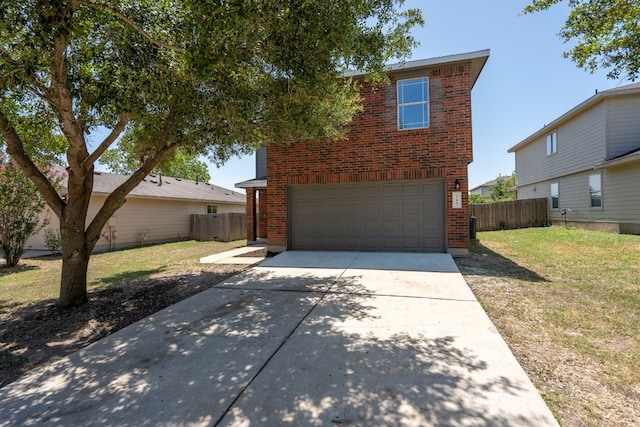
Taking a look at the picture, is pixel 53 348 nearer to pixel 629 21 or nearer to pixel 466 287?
pixel 466 287

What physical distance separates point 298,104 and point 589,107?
48.7 ft

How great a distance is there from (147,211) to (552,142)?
2255cm

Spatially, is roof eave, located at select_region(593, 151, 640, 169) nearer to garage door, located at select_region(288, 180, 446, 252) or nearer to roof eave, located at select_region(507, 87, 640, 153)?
roof eave, located at select_region(507, 87, 640, 153)

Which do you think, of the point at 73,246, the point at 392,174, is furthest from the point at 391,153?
the point at 73,246

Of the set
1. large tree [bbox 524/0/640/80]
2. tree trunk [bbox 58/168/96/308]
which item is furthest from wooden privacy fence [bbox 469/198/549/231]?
tree trunk [bbox 58/168/96/308]

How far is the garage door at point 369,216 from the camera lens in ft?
30.7

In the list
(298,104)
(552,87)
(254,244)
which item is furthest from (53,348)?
(552,87)

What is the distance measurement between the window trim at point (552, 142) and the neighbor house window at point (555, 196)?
1.82 meters

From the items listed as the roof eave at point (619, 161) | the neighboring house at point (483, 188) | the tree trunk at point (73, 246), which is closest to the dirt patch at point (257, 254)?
the tree trunk at point (73, 246)

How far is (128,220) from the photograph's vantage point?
1452cm

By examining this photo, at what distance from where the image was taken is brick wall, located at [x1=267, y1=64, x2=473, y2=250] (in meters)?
8.92

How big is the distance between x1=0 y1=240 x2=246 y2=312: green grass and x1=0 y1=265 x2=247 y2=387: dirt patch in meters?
0.78

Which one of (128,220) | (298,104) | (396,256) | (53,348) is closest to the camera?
(53,348)

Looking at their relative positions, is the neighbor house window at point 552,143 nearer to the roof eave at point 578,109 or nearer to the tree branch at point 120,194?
the roof eave at point 578,109
